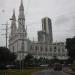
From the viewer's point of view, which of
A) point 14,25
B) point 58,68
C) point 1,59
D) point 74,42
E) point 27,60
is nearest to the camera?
point 58,68

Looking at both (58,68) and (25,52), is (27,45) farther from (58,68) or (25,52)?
(58,68)

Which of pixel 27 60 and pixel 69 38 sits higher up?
pixel 69 38

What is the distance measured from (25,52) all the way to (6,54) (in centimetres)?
8614

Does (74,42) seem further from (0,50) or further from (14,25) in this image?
(14,25)

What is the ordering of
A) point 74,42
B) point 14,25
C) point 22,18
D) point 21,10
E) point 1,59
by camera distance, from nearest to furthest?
point 1,59 → point 74,42 → point 22,18 → point 21,10 → point 14,25

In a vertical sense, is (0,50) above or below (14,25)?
below

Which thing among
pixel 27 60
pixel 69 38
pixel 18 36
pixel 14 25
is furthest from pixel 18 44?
pixel 69 38

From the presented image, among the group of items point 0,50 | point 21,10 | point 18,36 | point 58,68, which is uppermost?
point 21,10

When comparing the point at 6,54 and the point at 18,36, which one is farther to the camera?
the point at 18,36

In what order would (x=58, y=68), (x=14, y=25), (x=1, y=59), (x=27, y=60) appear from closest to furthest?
(x=58, y=68)
(x=1, y=59)
(x=27, y=60)
(x=14, y=25)

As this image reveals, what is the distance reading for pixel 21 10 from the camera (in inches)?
7249

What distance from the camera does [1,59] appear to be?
345 ft

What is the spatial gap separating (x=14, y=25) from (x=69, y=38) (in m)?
79.2

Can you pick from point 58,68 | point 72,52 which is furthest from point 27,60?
point 58,68
